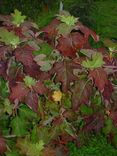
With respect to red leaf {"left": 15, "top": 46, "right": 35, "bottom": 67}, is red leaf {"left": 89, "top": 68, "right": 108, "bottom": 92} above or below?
below

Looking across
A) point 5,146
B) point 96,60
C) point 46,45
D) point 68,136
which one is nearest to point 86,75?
point 96,60

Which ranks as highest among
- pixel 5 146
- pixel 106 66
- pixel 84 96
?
pixel 106 66

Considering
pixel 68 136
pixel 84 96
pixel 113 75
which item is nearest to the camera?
pixel 84 96

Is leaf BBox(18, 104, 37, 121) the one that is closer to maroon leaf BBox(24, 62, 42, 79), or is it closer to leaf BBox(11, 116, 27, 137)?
leaf BBox(11, 116, 27, 137)

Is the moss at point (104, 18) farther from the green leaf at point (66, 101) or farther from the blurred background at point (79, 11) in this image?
the green leaf at point (66, 101)

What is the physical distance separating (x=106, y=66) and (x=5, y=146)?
538 millimetres

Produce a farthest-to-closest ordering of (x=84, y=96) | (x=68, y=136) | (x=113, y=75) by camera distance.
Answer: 1. (x=68, y=136)
2. (x=113, y=75)
3. (x=84, y=96)

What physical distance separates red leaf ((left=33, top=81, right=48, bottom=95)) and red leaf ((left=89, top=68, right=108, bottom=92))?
193mm

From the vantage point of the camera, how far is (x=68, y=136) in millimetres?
1663

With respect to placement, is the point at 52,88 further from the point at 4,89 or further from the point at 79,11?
the point at 79,11

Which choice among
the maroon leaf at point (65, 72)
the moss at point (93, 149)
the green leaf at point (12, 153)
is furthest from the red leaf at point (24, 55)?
the moss at point (93, 149)

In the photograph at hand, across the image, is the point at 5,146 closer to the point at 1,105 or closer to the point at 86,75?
the point at 1,105

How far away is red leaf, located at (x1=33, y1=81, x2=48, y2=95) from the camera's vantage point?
146 cm

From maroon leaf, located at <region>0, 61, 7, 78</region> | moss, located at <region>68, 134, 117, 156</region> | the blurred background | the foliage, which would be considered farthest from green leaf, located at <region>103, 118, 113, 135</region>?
the blurred background
